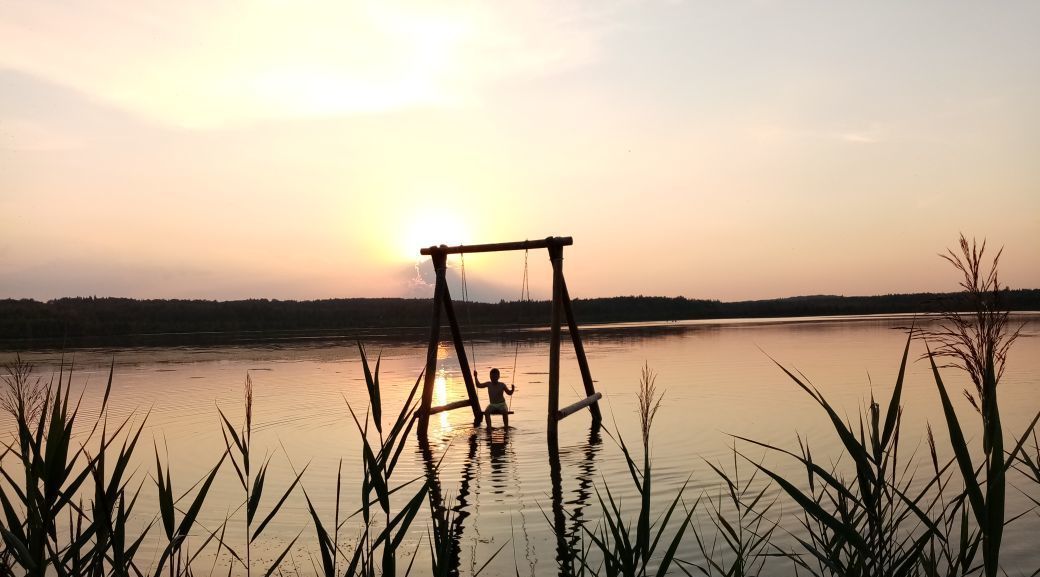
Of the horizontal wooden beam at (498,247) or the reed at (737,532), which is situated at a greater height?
the horizontal wooden beam at (498,247)

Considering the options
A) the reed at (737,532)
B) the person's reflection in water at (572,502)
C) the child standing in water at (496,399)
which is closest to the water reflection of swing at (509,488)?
the person's reflection in water at (572,502)

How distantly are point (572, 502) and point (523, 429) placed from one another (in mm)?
6269

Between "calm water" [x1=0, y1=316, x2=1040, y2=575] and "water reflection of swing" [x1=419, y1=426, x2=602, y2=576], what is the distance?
38 millimetres

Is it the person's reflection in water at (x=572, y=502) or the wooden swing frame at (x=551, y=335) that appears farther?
the wooden swing frame at (x=551, y=335)

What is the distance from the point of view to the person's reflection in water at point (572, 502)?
7353mm

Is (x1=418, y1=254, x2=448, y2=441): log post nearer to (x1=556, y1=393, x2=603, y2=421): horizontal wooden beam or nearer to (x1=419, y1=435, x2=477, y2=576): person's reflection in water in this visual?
(x1=419, y1=435, x2=477, y2=576): person's reflection in water

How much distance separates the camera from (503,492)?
1009cm

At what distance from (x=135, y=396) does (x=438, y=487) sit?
14.1m

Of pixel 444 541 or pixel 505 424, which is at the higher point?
pixel 444 541

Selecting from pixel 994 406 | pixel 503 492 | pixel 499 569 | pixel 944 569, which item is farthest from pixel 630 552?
pixel 503 492

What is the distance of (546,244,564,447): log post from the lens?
43.8ft

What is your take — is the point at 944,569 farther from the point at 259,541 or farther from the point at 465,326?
the point at 465,326

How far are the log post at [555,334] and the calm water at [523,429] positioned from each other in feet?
1.85

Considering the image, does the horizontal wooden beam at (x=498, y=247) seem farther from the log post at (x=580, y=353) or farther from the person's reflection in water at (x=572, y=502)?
the person's reflection in water at (x=572, y=502)
